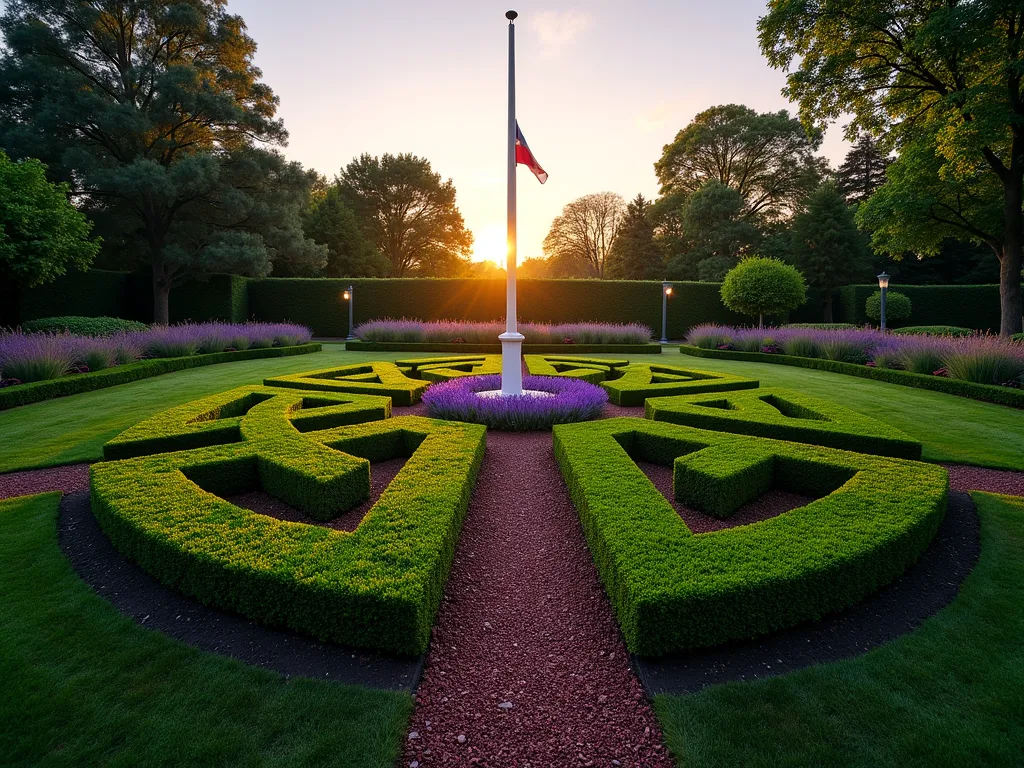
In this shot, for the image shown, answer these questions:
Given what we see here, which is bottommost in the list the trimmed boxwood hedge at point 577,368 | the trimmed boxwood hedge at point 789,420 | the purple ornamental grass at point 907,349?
the trimmed boxwood hedge at point 789,420

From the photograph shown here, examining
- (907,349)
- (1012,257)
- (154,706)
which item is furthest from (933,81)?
(154,706)

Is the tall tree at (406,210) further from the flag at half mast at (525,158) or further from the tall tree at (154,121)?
the flag at half mast at (525,158)

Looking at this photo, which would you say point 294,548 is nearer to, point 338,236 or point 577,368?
point 577,368

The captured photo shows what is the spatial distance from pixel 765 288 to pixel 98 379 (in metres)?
20.9

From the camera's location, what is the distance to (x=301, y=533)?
9.34 ft

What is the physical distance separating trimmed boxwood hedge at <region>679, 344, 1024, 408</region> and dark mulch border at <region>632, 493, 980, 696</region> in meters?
6.53

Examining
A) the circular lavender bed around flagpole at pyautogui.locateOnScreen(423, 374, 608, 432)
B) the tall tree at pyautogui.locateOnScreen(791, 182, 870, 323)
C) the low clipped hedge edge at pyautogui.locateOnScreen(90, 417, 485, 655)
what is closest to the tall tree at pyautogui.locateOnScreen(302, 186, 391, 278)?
the tall tree at pyautogui.locateOnScreen(791, 182, 870, 323)

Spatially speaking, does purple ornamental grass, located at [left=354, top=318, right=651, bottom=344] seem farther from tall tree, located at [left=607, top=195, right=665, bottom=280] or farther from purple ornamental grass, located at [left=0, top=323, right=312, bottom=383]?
tall tree, located at [left=607, top=195, right=665, bottom=280]

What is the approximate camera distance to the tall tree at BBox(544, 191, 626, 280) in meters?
46.5

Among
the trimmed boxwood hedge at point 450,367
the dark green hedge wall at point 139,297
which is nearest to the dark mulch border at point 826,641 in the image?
the trimmed boxwood hedge at point 450,367

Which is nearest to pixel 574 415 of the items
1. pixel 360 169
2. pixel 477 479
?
pixel 477 479

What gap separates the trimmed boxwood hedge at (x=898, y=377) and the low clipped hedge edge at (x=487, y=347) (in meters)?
2.18

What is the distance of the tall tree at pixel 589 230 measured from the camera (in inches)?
1831

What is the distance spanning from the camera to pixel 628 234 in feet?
130
